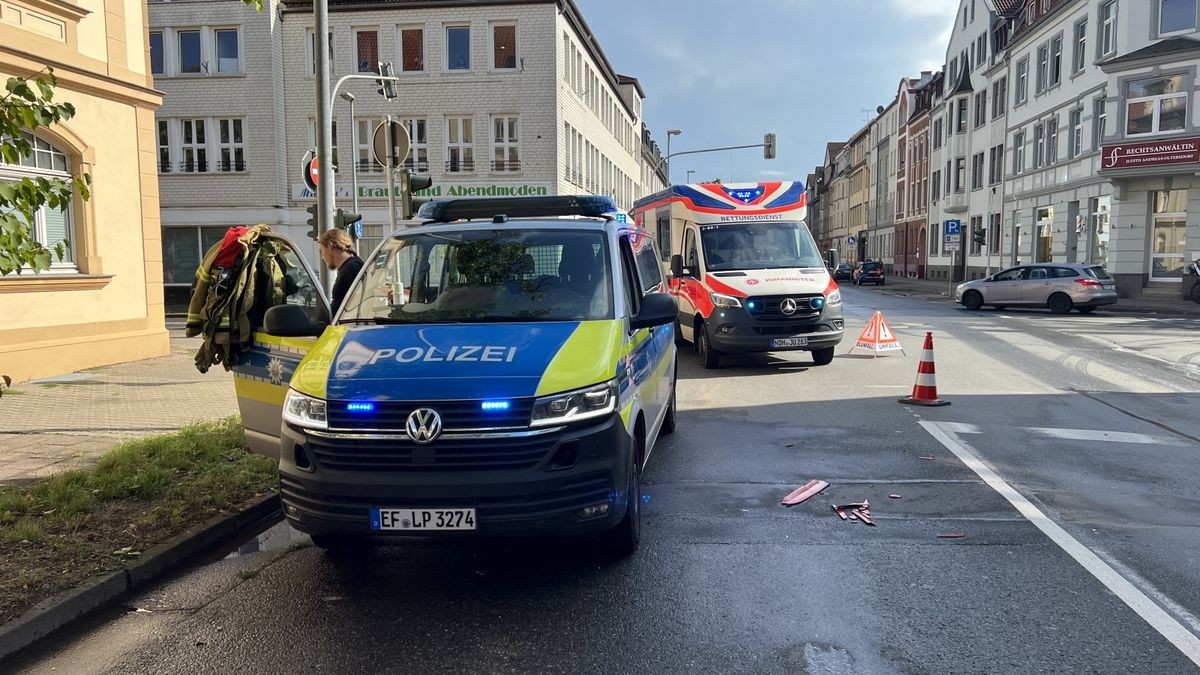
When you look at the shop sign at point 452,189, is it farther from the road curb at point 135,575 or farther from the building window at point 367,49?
the road curb at point 135,575

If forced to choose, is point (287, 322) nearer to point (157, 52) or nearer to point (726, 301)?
point (726, 301)

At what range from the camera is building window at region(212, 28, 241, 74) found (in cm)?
3241

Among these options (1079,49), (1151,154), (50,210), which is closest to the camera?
(50,210)

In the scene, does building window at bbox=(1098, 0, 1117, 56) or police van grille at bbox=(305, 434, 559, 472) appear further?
building window at bbox=(1098, 0, 1117, 56)

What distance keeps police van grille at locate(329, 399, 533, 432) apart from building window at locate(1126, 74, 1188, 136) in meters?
32.0

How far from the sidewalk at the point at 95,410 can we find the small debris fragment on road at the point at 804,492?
5.41 m

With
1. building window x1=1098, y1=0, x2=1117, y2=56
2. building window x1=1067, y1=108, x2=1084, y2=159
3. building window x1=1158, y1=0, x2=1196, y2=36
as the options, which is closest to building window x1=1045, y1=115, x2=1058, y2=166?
building window x1=1067, y1=108, x2=1084, y2=159

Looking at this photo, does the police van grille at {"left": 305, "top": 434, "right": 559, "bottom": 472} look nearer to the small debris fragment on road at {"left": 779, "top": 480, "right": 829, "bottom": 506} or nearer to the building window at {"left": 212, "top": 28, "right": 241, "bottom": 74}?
the small debris fragment on road at {"left": 779, "top": 480, "right": 829, "bottom": 506}

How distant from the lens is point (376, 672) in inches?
145

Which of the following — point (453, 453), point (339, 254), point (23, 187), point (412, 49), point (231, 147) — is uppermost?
point (412, 49)

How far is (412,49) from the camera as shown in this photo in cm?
3312

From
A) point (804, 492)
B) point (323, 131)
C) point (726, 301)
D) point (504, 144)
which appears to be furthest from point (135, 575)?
point (504, 144)

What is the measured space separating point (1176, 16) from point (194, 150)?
34162 mm

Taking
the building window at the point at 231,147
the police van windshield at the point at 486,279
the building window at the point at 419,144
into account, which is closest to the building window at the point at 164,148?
the building window at the point at 231,147
